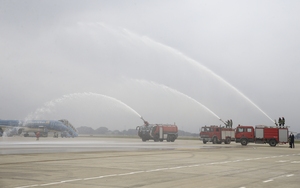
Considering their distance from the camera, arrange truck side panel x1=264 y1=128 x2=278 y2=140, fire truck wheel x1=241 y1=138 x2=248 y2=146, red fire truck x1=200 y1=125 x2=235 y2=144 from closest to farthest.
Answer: truck side panel x1=264 y1=128 x2=278 y2=140, fire truck wheel x1=241 y1=138 x2=248 y2=146, red fire truck x1=200 y1=125 x2=235 y2=144

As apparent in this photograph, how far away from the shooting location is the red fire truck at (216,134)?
6869cm

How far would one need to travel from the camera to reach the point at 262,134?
62.2m

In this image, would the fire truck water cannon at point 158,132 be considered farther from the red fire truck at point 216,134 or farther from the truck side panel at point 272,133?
the truck side panel at point 272,133

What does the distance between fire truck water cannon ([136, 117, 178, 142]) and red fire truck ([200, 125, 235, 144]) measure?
1006cm

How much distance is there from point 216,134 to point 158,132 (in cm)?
1284

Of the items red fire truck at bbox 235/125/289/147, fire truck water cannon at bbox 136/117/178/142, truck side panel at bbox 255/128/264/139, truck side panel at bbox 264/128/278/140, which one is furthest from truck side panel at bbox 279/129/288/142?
fire truck water cannon at bbox 136/117/178/142

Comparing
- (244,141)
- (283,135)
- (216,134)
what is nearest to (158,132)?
(216,134)

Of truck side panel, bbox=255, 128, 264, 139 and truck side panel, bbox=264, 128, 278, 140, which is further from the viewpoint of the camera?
→ truck side panel, bbox=255, 128, 264, 139

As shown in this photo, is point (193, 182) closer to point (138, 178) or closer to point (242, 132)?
point (138, 178)

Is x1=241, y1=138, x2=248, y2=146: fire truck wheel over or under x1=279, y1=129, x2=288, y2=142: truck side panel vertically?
under

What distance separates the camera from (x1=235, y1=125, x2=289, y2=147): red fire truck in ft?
202

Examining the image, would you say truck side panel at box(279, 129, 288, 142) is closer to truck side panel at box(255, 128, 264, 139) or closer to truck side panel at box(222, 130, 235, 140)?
truck side panel at box(255, 128, 264, 139)

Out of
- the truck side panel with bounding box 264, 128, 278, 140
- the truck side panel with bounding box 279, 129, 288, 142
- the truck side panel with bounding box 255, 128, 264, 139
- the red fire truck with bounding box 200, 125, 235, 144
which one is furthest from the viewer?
the red fire truck with bounding box 200, 125, 235, 144

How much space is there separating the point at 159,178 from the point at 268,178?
4853mm
